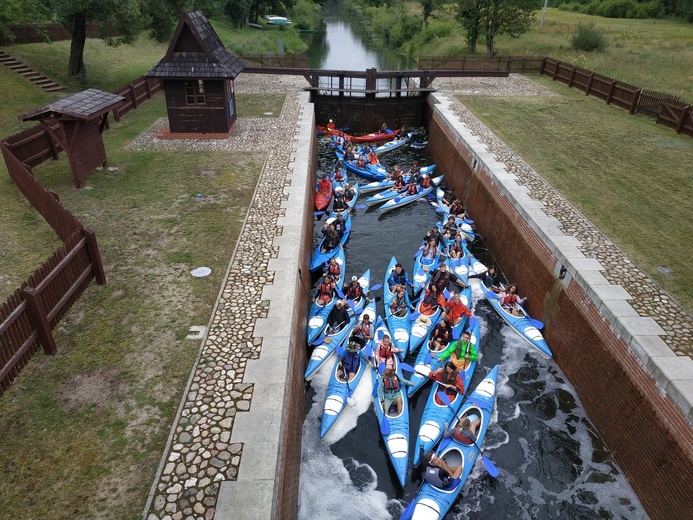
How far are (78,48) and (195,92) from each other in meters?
12.2

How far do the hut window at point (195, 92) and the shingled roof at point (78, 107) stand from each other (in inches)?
189

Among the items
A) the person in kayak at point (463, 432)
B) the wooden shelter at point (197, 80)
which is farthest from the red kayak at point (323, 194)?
the person in kayak at point (463, 432)

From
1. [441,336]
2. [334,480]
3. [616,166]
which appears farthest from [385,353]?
[616,166]

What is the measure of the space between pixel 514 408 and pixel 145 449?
9039 mm

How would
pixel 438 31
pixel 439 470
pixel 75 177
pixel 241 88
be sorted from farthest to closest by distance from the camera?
1. pixel 438 31
2. pixel 241 88
3. pixel 75 177
4. pixel 439 470

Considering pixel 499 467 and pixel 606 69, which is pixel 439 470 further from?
pixel 606 69

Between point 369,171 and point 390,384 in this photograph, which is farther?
point 369,171

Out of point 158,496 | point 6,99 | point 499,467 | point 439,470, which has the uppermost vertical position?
point 6,99

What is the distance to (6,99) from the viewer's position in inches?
981

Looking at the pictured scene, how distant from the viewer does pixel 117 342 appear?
410 inches

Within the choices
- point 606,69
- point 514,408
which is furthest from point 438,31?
point 514,408

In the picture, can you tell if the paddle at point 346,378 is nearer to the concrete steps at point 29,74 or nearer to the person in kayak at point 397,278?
the person in kayak at point 397,278

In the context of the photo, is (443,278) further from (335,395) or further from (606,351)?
(335,395)

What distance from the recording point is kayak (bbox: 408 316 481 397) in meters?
12.8
